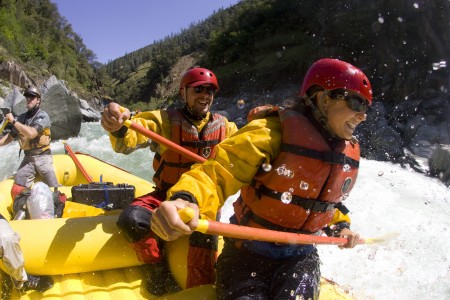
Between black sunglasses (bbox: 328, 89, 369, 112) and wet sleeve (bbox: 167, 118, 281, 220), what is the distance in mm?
388

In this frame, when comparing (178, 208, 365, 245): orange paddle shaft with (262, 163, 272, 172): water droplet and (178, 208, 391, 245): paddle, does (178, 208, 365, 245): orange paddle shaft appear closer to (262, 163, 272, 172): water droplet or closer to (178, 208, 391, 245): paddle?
(178, 208, 391, 245): paddle

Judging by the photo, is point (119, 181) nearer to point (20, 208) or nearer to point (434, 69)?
point (20, 208)

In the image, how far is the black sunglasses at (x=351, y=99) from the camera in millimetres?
1828

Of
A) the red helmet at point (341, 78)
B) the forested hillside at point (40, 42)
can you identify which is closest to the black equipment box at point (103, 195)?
the red helmet at point (341, 78)

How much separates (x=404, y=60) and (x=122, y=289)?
2349 cm

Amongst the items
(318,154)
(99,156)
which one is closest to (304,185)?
(318,154)

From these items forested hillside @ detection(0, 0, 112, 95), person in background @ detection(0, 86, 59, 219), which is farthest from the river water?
forested hillside @ detection(0, 0, 112, 95)

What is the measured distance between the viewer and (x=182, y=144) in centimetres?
309

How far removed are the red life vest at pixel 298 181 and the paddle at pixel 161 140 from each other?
0.99 metres

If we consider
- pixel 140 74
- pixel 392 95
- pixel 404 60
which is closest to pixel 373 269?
pixel 392 95

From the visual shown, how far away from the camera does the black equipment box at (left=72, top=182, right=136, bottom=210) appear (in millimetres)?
3936

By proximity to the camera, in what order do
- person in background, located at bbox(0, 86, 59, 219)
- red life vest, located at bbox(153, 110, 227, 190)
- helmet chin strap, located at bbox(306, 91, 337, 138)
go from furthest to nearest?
1. person in background, located at bbox(0, 86, 59, 219)
2. red life vest, located at bbox(153, 110, 227, 190)
3. helmet chin strap, located at bbox(306, 91, 337, 138)

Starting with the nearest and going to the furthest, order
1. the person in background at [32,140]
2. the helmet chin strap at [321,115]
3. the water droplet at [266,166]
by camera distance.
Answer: the water droplet at [266,166] → the helmet chin strap at [321,115] → the person in background at [32,140]

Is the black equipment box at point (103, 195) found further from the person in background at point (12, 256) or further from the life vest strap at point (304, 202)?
the life vest strap at point (304, 202)
